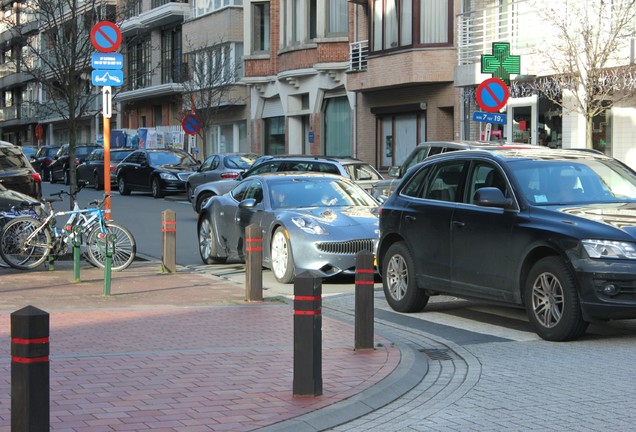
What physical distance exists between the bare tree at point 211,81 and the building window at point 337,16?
730 cm

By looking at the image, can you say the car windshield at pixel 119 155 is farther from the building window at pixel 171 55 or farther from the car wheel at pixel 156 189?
the building window at pixel 171 55

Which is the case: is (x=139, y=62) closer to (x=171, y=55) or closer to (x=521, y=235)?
(x=171, y=55)

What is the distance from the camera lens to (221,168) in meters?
30.8

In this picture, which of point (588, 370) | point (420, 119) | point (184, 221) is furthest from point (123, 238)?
point (420, 119)

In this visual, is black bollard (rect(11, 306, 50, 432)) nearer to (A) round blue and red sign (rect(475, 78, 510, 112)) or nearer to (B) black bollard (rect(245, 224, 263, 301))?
(B) black bollard (rect(245, 224, 263, 301))

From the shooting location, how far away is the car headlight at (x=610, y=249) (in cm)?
931

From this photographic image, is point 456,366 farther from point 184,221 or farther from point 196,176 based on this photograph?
point 196,176

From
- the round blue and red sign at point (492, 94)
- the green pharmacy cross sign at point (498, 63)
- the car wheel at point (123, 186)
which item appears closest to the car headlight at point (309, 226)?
the round blue and red sign at point (492, 94)

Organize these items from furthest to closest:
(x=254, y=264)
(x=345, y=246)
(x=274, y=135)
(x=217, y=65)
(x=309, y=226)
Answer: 1. (x=217, y=65)
2. (x=274, y=135)
3. (x=309, y=226)
4. (x=345, y=246)
5. (x=254, y=264)

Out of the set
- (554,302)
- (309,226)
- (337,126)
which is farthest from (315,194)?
(337,126)

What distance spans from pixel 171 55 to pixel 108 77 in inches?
1527

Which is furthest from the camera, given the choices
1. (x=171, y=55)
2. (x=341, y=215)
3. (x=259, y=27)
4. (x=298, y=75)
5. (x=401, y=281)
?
(x=171, y=55)

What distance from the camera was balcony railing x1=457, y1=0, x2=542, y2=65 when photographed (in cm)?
2900

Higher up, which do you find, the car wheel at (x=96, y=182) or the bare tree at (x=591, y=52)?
the bare tree at (x=591, y=52)
